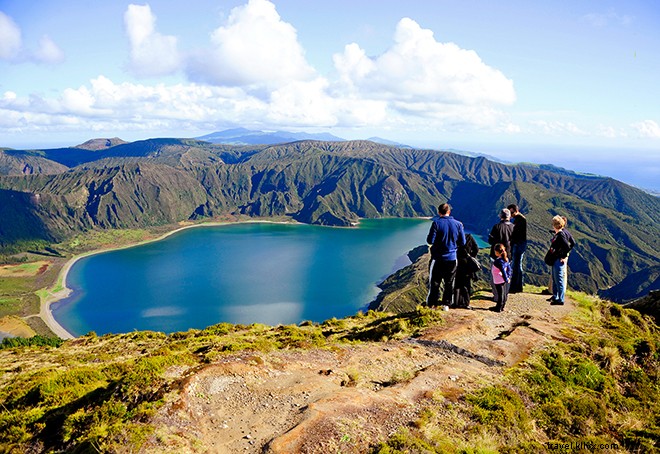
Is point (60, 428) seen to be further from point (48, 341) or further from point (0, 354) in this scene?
point (48, 341)

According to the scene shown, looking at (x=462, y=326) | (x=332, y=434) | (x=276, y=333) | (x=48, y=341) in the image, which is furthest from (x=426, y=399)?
(x=48, y=341)

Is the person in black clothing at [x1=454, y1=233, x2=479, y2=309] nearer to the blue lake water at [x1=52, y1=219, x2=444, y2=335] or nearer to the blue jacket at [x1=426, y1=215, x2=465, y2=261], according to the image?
the blue jacket at [x1=426, y1=215, x2=465, y2=261]

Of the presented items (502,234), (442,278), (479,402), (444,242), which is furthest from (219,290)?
(479,402)

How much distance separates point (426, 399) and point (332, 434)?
9.22ft

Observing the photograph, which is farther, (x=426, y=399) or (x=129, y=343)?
(x=129, y=343)

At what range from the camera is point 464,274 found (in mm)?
14773

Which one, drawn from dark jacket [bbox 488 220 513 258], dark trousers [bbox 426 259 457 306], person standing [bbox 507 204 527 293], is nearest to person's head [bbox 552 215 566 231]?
person standing [bbox 507 204 527 293]

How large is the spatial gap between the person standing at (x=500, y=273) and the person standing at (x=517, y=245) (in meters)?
1.87

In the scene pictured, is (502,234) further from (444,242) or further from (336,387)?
(336,387)

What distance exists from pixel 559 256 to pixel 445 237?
17.9 ft

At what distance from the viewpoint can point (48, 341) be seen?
2291 inches

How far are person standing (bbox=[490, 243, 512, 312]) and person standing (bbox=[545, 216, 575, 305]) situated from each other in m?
2.07

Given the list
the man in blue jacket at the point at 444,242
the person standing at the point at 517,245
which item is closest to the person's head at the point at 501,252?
the man in blue jacket at the point at 444,242

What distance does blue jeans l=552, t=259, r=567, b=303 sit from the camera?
51.0ft
